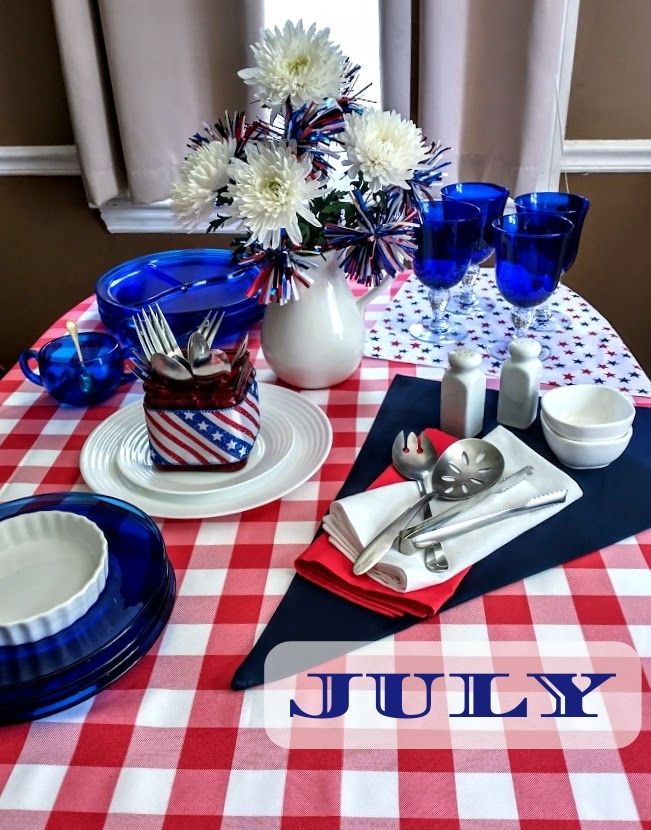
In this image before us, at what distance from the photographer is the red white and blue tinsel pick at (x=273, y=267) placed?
893 mm

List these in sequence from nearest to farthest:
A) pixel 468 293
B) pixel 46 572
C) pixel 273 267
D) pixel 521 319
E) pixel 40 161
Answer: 1. pixel 46 572
2. pixel 273 267
3. pixel 521 319
4. pixel 468 293
5. pixel 40 161

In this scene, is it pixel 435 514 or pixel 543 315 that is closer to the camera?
pixel 435 514

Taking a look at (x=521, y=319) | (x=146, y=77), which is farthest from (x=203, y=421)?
(x=146, y=77)

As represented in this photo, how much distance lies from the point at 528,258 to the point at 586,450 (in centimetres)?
32

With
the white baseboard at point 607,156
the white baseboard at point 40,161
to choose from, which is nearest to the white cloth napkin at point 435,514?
the white baseboard at point 607,156

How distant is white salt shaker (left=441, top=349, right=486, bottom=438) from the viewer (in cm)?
85

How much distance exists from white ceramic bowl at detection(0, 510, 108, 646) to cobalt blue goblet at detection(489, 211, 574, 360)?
65 cm

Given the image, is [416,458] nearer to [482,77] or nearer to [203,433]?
[203,433]

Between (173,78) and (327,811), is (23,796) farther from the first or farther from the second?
(173,78)

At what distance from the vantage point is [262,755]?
0.55m

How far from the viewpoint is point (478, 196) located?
117 cm

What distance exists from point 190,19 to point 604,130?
98 cm

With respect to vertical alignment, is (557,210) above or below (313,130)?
below

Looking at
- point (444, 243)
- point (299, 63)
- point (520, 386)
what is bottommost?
point (520, 386)
